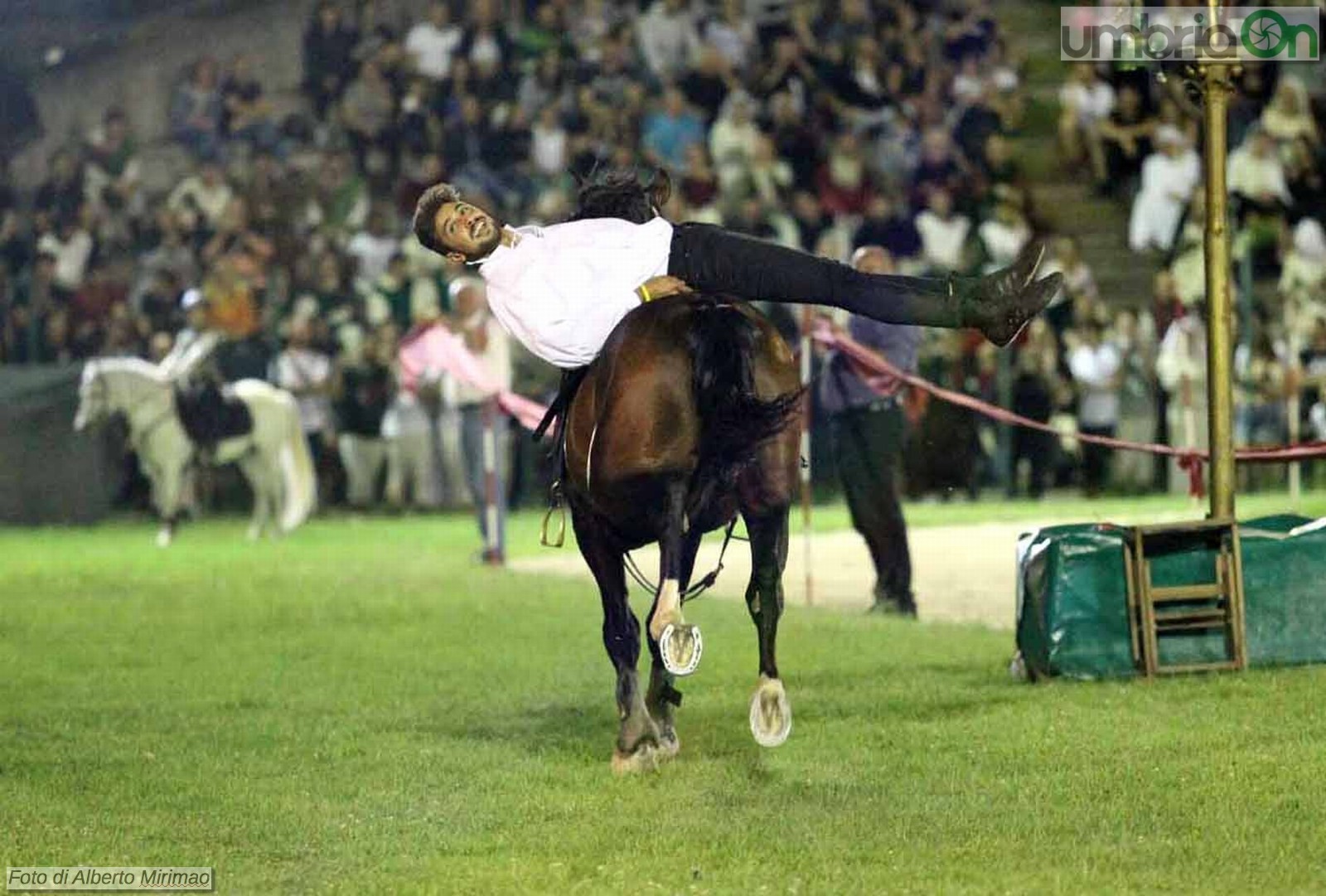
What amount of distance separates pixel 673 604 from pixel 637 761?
798 mm

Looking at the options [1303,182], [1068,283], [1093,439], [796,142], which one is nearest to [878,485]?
[1093,439]

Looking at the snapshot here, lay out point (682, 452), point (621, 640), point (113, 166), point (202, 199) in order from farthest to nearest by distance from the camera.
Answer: point (113, 166) < point (202, 199) < point (621, 640) < point (682, 452)

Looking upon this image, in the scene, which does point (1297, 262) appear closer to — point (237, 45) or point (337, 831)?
point (237, 45)

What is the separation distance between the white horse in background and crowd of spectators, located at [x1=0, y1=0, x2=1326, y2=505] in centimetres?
166

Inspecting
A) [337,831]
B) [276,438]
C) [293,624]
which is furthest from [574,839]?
[276,438]

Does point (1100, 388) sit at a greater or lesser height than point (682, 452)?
lesser

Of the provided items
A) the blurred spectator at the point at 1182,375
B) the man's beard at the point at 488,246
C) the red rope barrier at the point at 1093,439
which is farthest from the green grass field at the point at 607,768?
the blurred spectator at the point at 1182,375

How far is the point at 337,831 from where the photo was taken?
25.4ft

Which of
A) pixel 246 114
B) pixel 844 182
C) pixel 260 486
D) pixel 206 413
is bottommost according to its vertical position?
pixel 260 486

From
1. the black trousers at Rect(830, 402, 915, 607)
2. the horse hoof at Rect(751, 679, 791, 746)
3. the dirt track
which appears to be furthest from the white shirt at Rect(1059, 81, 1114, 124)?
the horse hoof at Rect(751, 679, 791, 746)

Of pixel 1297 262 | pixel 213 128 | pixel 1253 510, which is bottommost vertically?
pixel 1253 510

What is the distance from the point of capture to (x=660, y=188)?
30.9 ft

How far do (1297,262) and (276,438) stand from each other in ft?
35.3

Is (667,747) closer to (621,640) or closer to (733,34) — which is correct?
(621,640)
